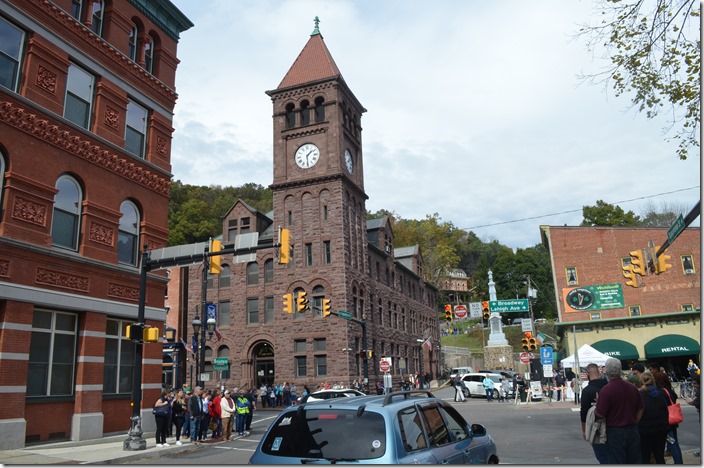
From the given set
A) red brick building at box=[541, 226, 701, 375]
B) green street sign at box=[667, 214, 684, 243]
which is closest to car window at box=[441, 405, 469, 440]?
green street sign at box=[667, 214, 684, 243]

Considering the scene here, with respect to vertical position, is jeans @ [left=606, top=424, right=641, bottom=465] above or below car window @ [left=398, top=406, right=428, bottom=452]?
below

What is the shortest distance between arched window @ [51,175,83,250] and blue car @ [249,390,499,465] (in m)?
13.6

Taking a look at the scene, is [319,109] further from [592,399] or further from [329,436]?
[329,436]

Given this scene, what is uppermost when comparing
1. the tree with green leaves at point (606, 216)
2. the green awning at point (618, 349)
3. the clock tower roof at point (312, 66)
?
the clock tower roof at point (312, 66)

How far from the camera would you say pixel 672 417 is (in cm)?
967

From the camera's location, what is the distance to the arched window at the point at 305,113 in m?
47.4

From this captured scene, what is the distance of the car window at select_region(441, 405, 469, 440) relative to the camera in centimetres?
732

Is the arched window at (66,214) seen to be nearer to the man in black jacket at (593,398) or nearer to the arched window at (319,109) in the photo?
the man in black jacket at (593,398)

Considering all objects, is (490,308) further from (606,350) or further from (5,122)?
(5,122)

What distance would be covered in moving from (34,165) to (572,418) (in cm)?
2080

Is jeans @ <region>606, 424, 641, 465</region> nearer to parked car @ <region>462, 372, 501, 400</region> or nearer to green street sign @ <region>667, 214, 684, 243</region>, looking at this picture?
green street sign @ <region>667, 214, 684, 243</region>

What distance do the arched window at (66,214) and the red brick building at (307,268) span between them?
23.7 metres

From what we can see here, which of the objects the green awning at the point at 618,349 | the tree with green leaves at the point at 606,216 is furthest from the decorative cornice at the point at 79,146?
the tree with green leaves at the point at 606,216

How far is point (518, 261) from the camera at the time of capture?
10475 cm
